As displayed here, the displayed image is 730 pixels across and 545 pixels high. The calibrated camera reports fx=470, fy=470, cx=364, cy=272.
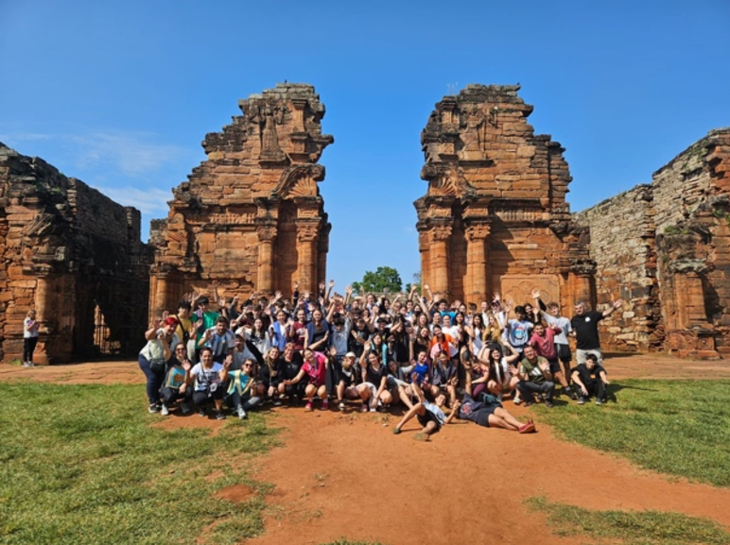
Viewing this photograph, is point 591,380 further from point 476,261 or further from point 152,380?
Answer: point 152,380

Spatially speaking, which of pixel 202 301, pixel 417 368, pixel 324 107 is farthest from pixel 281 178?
pixel 417 368

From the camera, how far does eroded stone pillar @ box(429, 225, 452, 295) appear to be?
51.0ft

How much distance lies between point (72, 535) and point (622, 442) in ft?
24.3

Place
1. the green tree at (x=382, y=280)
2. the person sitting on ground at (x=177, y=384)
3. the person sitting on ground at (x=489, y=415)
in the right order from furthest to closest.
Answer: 1. the green tree at (x=382, y=280)
2. the person sitting on ground at (x=177, y=384)
3. the person sitting on ground at (x=489, y=415)

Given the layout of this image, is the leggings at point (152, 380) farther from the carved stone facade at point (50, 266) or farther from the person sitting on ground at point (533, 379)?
the carved stone facade at point (50, 266)

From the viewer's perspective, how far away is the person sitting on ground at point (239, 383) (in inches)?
334

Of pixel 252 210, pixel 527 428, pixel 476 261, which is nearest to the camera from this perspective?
pixel 527 428

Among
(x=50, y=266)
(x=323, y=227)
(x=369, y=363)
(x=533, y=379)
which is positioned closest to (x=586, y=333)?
(x=533, y=379)

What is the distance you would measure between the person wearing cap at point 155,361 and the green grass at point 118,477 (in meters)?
0.44

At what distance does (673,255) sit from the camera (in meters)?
17.5

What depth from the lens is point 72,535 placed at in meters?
4.50

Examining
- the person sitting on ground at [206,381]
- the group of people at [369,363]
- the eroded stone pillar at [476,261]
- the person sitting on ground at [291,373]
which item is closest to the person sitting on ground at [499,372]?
the group of people at [369,363]

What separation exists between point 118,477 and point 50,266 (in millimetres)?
13130

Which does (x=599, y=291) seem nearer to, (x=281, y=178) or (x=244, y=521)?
(x=281, y=178)
